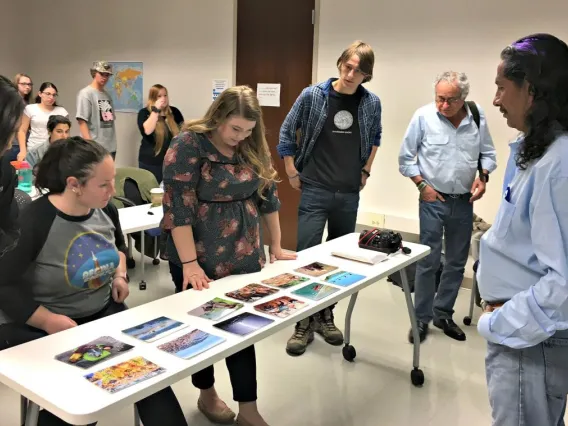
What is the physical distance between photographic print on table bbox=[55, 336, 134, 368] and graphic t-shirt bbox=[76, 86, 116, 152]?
3.97 metres

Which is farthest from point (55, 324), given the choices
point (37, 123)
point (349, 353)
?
point (37, 123)

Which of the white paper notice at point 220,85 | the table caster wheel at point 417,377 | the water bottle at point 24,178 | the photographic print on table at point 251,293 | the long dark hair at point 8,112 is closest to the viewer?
the long dark hair at point 8,112

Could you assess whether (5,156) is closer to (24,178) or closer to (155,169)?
(24,178)

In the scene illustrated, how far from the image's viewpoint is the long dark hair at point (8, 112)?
1.01 metres

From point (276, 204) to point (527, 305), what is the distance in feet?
3.88

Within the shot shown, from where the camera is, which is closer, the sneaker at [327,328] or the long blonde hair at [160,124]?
the sneaker at [327,328]

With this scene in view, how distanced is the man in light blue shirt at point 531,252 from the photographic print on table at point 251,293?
0.78 meters

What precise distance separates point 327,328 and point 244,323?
1.51m

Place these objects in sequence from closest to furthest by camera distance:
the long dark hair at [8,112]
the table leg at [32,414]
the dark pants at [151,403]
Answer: the long dark hair at [8,112] < the table leg at [32,414] < the dark pants at [151,403]

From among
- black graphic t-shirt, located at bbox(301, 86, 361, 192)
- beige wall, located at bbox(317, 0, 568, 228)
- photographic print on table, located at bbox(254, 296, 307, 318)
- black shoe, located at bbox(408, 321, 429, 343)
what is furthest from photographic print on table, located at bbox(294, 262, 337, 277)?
beige wall, located at bbox(317, 0, 568, 228)

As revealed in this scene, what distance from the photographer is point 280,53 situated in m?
4.60

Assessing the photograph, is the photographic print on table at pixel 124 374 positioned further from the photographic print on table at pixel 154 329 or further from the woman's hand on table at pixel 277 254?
the woman's hand on table at pixel 277 254

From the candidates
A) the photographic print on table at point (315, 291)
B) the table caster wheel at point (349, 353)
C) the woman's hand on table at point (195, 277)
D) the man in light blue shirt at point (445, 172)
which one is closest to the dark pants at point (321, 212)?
the man in light blue shirt at point (445, 172)

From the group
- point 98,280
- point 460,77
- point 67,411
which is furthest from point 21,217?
point 460,77
